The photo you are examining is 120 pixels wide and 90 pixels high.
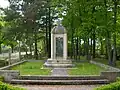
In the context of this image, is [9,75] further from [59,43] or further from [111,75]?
[59,43]

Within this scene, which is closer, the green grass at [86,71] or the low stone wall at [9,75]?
the low stone wall at [9,75]

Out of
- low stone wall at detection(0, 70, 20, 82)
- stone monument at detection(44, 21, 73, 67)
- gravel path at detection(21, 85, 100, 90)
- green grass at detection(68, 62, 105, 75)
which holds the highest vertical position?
stone monument at detection(44, 21, 73, 67)

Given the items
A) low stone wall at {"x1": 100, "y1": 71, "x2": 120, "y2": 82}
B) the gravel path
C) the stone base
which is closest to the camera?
the gravel path

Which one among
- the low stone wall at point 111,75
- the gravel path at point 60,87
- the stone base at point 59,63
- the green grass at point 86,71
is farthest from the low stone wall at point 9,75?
the stone base at point 59,63

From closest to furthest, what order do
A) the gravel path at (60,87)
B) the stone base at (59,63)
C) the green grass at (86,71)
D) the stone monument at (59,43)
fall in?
the gravel path at (60,87), the green grass at (86,71), the stone base at (59,63), the stone monument at (59,43)

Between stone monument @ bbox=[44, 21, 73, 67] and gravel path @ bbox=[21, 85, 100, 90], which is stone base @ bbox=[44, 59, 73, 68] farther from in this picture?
gravel path @ bbox=[21, 85, 100, 90]

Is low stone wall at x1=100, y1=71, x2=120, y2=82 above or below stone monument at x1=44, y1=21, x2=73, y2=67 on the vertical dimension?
below

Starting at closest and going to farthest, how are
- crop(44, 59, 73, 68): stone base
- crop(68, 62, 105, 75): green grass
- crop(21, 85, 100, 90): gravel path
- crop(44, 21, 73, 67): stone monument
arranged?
crop(21, 85, 100, 90): gravel path < crop(68, 62, 105, 75): green grass < crop(44, 59, 73, 68): stone base < crop(44, 21, 73, 67): stone monument

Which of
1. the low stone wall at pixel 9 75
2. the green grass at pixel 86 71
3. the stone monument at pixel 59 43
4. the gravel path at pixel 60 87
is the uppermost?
the stone monument at pixel 59 43

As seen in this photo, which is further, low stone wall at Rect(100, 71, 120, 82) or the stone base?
the stone base

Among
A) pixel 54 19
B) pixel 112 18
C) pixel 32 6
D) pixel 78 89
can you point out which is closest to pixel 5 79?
pixel 78 89

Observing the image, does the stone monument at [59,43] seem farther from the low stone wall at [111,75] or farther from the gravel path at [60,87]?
the gravel path at [60,87]

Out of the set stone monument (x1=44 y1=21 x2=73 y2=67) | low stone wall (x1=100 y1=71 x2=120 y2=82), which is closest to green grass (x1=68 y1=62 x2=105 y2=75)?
low stone wall (x1=100 y1=71 x2=120 y2=82)

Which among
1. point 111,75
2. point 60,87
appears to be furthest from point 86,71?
point 60,87
